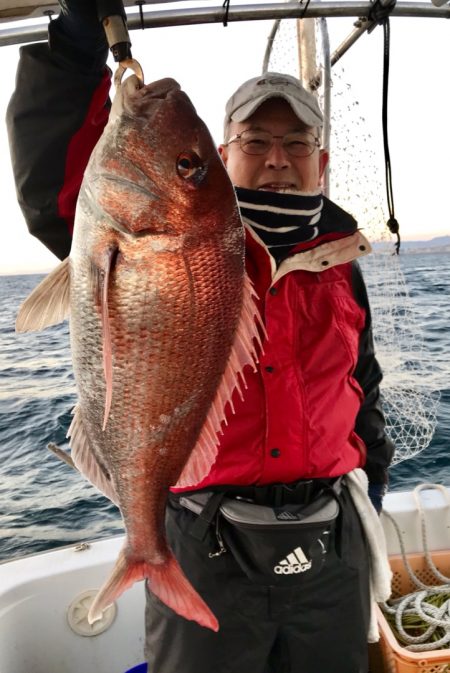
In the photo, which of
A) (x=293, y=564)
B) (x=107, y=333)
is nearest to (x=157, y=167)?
(x=107, y=333)

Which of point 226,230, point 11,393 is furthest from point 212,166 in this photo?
point 11,393

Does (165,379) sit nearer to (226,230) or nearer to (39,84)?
(226,230)

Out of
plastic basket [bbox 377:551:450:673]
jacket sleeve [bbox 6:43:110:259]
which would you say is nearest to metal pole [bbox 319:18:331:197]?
jacket sleeve [bbox 6:43:110:259]

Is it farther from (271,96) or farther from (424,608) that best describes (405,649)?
(271,96)

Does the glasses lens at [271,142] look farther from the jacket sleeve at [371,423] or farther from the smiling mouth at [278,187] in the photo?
the jacket sleeve at [371,423]

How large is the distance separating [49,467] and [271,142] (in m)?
7.71

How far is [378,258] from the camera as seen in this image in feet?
15.7

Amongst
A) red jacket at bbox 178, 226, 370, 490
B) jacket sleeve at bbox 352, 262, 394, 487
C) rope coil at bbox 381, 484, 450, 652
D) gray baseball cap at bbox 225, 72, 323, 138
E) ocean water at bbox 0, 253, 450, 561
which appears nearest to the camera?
red jacket at bbox 178, 226, 370, 490

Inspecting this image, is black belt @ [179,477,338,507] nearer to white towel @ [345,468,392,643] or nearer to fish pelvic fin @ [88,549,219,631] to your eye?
white towel @ [345,468,392,643]

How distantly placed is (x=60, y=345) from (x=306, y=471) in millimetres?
18909

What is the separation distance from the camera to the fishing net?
4.04 metres

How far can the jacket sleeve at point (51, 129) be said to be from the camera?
5.95ft

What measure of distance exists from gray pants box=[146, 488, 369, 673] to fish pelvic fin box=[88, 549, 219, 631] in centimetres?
42

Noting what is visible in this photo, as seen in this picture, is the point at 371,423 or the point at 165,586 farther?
the point at 371,423
